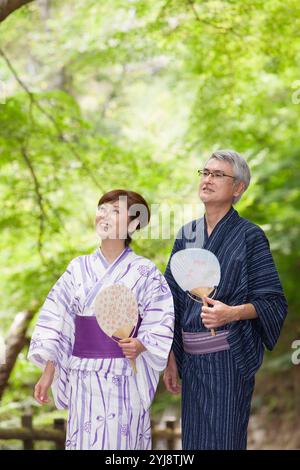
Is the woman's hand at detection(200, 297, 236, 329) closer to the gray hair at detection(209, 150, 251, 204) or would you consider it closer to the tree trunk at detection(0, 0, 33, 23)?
the gray hair at detection(209, 150, 251, 204)

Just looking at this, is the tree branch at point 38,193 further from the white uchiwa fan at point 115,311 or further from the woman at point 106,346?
the white uchiwa fan at point 115,311

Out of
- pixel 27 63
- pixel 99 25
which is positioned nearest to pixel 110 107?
pixel 27 63

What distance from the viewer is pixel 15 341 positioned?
6754 mm

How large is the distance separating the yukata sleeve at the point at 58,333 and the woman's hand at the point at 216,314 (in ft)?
2.07

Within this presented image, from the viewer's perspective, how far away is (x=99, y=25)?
761 cm

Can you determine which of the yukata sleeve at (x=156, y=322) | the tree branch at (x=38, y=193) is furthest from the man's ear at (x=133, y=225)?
the tree branch at (x=38, y=193)

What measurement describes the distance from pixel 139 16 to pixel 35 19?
5.63 meters

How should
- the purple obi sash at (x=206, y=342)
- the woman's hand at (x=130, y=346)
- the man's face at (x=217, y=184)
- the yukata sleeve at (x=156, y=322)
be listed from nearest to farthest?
the woman's hand at (x=130, y=346)
the yukata sleeve at (x=156, y=322)
the purple obi sash at (x=206, y=342)
the man's face at (x=217, y=184)

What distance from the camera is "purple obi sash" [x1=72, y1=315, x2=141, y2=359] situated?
325 cm

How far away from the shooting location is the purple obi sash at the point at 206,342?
3.39m

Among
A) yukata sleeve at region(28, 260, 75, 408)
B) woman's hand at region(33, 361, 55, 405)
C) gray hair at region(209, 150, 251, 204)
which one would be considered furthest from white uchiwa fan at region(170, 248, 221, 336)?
woman's hand at region(33, 361, 55, 405)

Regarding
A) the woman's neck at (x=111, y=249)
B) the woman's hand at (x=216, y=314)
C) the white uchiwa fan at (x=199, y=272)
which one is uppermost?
the woman's neck at (x=111, y=249)

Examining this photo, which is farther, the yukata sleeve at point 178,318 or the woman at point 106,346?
the yukata sleeve at point 178,318

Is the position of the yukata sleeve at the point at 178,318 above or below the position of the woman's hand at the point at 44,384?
above
